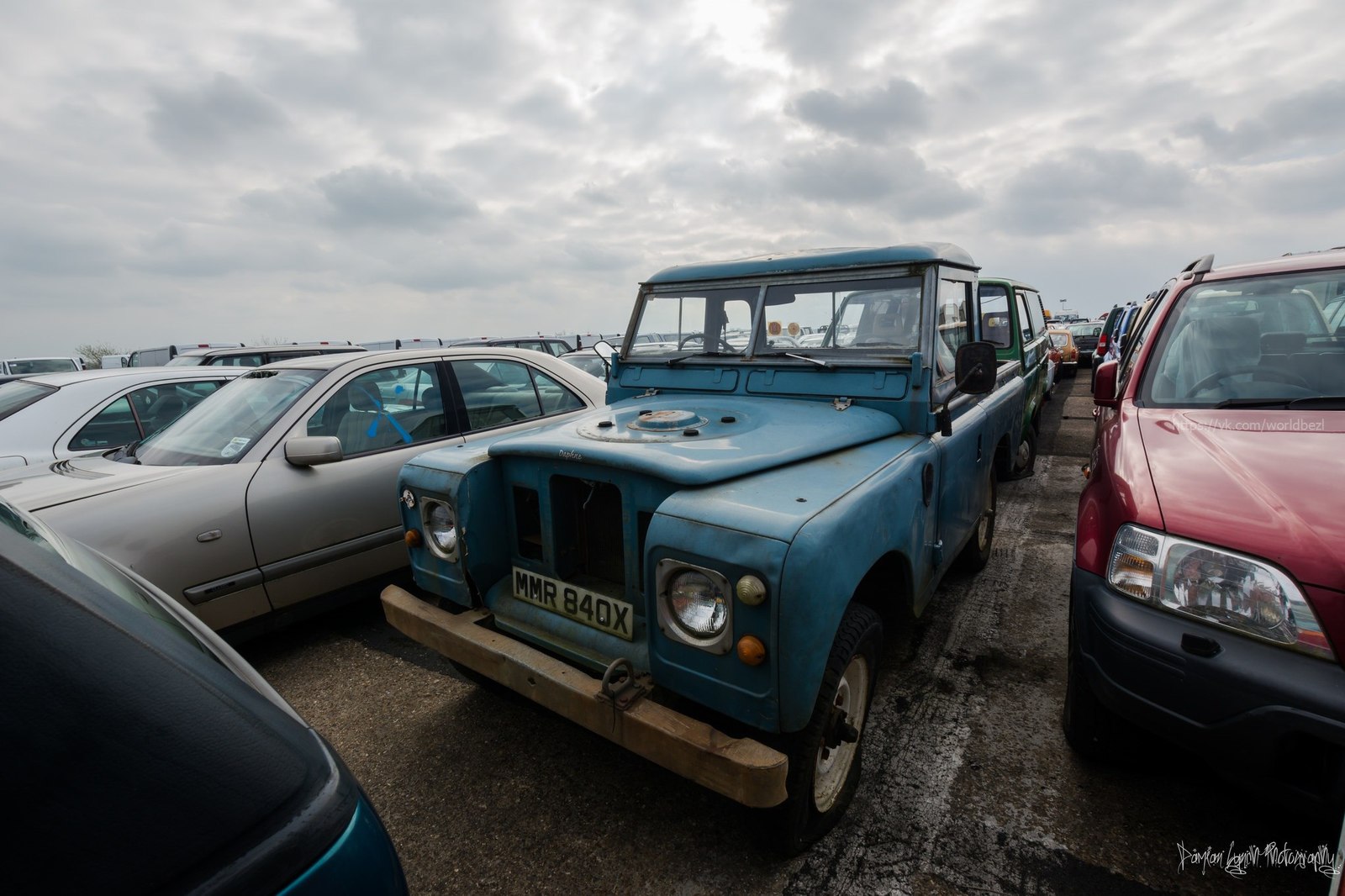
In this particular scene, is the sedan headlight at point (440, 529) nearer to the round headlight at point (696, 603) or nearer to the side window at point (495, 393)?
the round headlight at point (696, 603)

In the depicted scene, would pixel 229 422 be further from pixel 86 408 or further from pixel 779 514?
pixel 779 514

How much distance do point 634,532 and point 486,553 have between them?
772 millimetres

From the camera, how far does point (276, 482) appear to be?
140 inches

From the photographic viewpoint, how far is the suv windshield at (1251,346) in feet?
8.55

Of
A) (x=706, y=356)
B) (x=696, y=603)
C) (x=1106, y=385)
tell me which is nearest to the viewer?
(x=696, y=603)

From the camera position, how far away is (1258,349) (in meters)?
2.81

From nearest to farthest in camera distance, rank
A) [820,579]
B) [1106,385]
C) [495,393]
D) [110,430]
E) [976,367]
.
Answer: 1. [820,579]
2. [976,367]
3. [1106,385]
4. [495,393]
5. [110,430]

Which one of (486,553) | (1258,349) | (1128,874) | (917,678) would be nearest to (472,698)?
(486,553)

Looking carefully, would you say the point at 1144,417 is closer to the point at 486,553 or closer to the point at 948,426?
the point at 948,426

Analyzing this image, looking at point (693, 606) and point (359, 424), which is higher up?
point (359, 424)

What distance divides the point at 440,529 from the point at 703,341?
1879mm

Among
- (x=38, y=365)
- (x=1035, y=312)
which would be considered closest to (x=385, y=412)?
(x=1035, y=312)

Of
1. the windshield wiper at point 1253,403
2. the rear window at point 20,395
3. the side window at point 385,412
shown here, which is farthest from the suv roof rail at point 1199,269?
the rear window at point 20,395

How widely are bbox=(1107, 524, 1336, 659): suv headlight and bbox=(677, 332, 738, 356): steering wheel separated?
211cm
